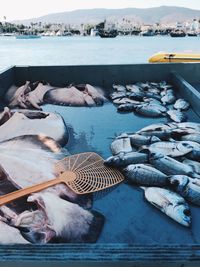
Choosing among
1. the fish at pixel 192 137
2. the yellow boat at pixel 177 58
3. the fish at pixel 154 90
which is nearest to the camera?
the fish at pixel 192 137

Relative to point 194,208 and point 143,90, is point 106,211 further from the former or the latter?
point 143,90

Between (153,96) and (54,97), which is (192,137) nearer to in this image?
(153,96)

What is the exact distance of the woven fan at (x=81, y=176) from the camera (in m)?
3.38

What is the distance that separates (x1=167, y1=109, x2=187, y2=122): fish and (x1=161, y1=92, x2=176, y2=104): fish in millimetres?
964

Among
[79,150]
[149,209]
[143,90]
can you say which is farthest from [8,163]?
[143,90]

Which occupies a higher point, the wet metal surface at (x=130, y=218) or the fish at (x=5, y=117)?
the fish at (x=5, y=117)

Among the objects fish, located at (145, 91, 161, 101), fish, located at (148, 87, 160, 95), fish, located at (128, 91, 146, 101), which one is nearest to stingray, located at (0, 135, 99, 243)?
fish, located at (128, 91, 146, 101)

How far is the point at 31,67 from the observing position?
9031 millimetres

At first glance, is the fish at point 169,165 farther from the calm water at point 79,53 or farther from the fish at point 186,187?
the calm water at point 79,53

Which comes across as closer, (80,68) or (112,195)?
(112,195)

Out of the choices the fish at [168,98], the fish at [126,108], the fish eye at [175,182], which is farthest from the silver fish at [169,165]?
the fish at [168,98]

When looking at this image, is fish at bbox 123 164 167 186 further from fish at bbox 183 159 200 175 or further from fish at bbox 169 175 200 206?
fish at bbox 183 159 200 175

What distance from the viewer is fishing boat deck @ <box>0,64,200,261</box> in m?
2.18

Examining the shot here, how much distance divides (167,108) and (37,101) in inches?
113
